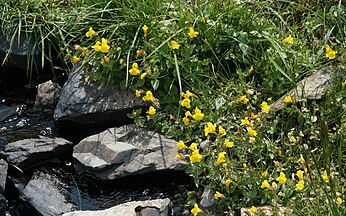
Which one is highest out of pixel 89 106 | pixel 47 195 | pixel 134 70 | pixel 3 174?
pixel 134 70

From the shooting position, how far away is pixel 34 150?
466 cm

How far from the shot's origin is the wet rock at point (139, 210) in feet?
12.8

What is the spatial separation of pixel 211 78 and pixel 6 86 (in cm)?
205

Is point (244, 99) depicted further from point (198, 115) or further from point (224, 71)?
point (224, 71)

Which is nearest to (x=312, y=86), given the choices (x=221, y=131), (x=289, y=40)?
(x=289, y=40)

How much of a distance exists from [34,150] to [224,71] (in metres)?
1.47

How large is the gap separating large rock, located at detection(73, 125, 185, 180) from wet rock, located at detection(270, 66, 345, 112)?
769 mm

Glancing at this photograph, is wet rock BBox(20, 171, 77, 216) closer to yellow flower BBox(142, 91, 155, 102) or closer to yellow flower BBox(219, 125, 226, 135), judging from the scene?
yellow flower BBox(142, 91, 155, 102)

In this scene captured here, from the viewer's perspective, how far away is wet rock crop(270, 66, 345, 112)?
14.0 ft

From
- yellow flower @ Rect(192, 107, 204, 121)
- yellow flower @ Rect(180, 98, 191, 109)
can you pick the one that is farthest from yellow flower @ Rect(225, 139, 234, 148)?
yellow flower @ Rect(180, 98, 191, 109)

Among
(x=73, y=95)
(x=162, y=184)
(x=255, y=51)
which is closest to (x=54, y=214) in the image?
(x=162, y=184)

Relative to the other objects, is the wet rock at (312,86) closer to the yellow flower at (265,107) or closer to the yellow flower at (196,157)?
the yellow flower at (265,107)

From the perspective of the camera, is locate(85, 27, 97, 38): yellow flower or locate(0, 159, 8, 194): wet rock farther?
locate(85, 27, 97, 38): yellow flower

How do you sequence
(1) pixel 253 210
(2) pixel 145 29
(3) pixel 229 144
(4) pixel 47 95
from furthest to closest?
(4) pixel 47 95, (2) pixel 145 29, (3) pixel 229 144, (1) pixel 253 210
